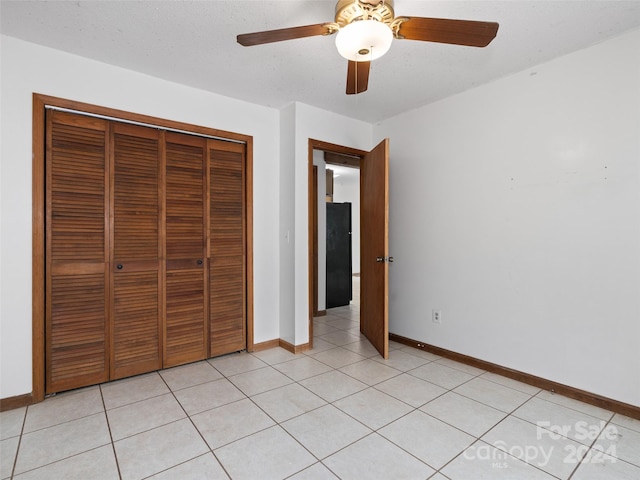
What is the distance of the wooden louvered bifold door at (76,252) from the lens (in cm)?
238

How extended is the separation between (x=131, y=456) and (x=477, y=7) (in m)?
3.08

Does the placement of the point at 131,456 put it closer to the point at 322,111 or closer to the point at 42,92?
the point at 42,92

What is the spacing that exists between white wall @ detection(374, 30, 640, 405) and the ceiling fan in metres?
1.28

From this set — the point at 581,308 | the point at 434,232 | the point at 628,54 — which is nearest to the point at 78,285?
the point at 434,232

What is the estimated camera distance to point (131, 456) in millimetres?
1750

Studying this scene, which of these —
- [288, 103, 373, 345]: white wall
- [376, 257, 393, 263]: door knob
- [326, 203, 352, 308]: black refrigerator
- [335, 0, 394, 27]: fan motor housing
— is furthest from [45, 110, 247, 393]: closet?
[326, 203, 352, 308]: black refrigerator

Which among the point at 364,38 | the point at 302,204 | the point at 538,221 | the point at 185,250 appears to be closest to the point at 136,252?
the point at 185,250

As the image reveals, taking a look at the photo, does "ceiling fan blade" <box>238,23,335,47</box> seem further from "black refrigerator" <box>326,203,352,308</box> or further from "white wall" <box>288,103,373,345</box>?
"black refrigerator" <box>326,203,352,308</box>

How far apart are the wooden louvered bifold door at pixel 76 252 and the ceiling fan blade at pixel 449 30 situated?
230 cm

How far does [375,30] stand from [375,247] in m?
2.19

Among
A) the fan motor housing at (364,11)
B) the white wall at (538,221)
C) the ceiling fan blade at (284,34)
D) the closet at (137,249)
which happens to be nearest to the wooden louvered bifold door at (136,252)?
the closet at (137,249)

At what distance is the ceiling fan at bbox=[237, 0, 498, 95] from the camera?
1.51 meters

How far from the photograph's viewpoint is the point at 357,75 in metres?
2.00

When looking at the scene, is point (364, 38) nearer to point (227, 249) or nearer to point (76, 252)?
point (227, 249)
